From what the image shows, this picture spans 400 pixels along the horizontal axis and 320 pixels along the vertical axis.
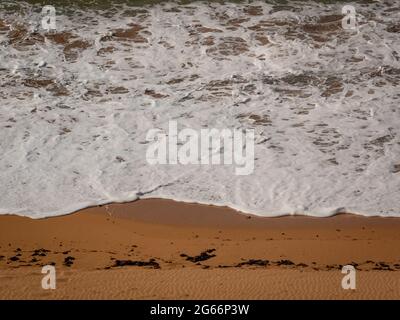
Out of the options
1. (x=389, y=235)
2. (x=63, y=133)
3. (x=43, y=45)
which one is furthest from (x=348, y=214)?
(x=43, y=45)

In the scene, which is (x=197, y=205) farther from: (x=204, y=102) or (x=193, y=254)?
(x=204, y=102)

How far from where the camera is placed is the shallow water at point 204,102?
719 centimetres

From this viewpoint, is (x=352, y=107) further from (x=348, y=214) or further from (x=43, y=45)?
(x=43, y=45)

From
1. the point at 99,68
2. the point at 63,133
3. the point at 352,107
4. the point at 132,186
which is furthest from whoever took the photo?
the point at 99,68

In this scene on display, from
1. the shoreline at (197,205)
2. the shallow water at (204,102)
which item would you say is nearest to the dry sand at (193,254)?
the shoreline at (197,205)

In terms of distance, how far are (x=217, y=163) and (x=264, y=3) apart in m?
7.42

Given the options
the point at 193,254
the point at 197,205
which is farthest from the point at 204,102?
the point at 193,254

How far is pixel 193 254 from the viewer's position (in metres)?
6.05

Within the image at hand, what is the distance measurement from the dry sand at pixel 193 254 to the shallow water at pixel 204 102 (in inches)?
11.2

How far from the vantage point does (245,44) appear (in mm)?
11789

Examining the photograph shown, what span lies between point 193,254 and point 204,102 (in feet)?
12.8

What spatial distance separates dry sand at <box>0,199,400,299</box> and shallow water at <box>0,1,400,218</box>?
28 centimetres

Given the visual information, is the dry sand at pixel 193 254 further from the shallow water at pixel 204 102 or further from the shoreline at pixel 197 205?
the shallow water at pixel 204 102

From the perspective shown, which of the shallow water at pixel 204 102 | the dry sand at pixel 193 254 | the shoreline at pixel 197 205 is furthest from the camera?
the shallow water at pixel 204 102
